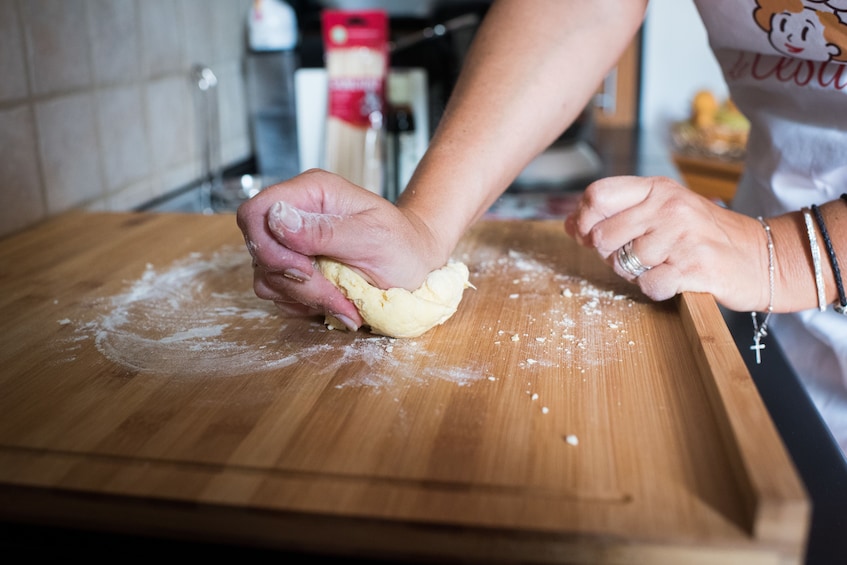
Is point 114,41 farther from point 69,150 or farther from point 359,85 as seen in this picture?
point 359,85

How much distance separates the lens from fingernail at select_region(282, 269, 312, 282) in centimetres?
66

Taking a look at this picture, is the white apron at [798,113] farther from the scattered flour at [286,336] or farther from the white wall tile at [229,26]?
the white wall tile at [229,26]

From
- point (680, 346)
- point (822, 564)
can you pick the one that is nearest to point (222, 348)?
point (680, 346)

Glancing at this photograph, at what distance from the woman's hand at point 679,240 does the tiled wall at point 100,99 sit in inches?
29.6

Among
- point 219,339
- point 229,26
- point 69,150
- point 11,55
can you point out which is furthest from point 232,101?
point 219,339

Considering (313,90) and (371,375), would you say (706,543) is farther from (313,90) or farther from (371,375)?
(313,90)

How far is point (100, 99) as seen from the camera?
1.18 m

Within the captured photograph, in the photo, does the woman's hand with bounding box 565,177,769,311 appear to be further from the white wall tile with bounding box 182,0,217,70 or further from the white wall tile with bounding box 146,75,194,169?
the white wall tile with bounding box 182,0,217,70

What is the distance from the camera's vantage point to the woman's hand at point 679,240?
0.73 meters

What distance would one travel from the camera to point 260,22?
1.59 metres

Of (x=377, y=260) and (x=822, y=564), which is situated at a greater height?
(x=377, y=260)

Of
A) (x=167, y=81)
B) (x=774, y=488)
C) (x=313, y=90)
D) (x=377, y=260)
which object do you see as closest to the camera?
(x=774, y=488)

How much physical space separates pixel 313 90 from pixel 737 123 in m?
1.51

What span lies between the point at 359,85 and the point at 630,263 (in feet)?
2.78
